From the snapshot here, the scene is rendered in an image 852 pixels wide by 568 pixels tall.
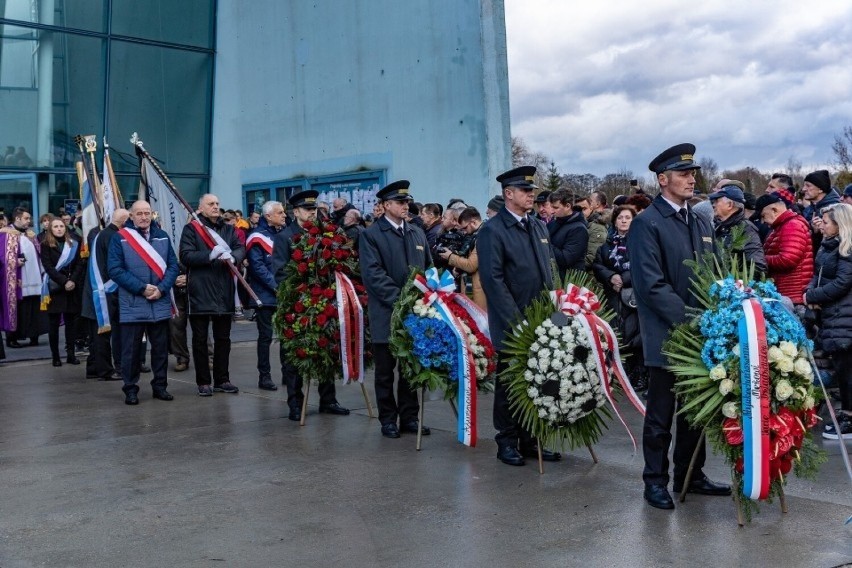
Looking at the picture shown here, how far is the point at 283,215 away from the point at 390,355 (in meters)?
3.05

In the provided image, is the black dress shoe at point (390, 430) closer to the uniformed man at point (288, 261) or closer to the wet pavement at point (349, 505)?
the wet pavement at point (349, 505)

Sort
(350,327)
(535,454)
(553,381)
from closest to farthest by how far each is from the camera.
→ (553,381) < (535,454) < (350,327)

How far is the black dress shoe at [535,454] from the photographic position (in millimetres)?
7012

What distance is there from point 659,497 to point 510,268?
2.00 meters

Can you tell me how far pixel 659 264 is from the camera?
5.76 meters

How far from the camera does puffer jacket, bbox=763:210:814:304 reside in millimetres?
8383

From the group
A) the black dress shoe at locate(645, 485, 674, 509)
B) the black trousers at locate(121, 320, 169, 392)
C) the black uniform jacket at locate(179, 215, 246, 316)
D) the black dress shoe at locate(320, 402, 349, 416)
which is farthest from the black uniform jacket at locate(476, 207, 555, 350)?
the black trousers at locate(121, 320, 169, 392)

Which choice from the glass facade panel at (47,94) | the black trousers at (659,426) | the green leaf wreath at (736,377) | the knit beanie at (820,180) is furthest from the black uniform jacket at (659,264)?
the glass facade panel at (47,94)

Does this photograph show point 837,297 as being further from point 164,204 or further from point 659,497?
point 164,204

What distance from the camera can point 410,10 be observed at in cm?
1650

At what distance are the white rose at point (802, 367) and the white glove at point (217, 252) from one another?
246 inches

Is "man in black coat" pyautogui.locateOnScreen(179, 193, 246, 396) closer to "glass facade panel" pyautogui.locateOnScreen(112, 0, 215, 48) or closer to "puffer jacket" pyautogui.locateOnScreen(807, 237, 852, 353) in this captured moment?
"puffer jacket" pyautogui.locateOnScreen(807, 237, 852, 353)

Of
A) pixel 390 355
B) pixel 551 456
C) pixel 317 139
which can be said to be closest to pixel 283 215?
pixel 390 355

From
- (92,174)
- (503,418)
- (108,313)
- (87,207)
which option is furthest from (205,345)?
(503,418)
